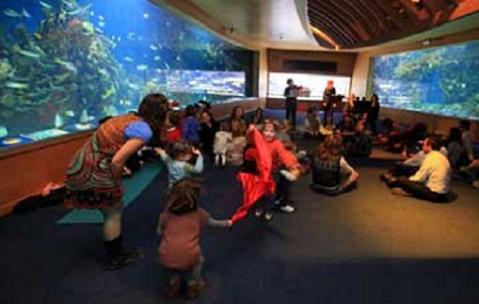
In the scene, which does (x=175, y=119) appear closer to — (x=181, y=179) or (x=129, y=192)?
(x=129, y=192)

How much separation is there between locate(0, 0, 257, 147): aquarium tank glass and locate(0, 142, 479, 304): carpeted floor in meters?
1.45

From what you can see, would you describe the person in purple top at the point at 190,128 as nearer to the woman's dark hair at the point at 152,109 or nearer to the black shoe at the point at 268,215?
the black shoe at the point at 268,215

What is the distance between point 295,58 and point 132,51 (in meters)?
15.8

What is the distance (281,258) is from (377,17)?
32.9 ft

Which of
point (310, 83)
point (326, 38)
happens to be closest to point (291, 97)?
point (326, 38)

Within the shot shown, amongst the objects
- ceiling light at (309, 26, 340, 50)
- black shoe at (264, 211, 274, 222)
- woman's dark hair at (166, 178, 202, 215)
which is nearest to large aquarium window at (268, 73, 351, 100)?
ceiling light at (309, 26, 340, 50)

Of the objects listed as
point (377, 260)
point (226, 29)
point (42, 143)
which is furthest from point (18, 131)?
point (226, 29)

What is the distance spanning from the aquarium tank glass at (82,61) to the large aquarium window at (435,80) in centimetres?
738

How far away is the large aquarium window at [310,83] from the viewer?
22.8 meters

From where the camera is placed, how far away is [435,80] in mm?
12547

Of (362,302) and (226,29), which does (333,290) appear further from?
(226,29)

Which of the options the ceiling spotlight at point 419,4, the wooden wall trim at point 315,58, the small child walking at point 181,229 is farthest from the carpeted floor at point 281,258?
the wooden wall trim at point 315,58

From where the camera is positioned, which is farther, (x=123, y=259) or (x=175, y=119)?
(x=175, y=119)

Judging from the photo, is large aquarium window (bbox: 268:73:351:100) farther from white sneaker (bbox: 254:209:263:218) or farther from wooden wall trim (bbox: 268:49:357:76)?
white sneaker (bbox: 254:209:263:218)
